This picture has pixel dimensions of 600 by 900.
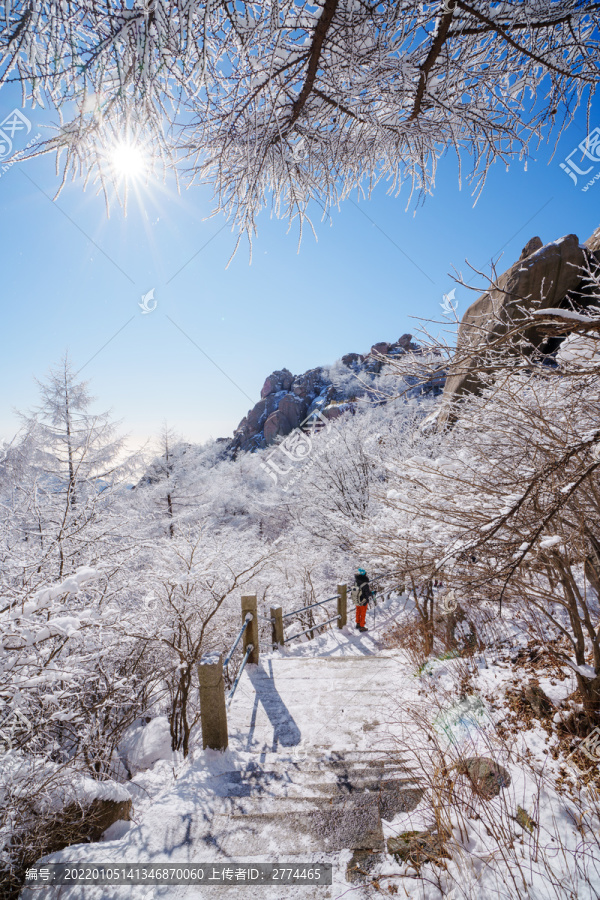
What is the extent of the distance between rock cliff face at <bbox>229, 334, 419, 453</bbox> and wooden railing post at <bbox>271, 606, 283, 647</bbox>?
36.9m

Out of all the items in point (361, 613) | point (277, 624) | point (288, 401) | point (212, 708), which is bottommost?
point (361, 613)

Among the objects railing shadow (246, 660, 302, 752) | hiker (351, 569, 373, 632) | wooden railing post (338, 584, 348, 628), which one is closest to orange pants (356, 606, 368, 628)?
hiker (351, 569, 373, 632)

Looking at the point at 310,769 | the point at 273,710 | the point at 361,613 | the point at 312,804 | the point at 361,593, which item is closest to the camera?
the point at 312,804

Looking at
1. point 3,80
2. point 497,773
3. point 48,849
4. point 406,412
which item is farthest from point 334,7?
point 406,412

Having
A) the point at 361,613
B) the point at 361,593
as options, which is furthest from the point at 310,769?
the point at 361,613

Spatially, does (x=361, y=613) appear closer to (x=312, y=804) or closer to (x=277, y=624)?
(x=277, y=624)

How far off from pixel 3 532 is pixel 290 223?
21.8ft

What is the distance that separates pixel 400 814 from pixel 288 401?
159ft

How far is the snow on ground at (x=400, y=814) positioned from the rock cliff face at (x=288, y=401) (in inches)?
1529

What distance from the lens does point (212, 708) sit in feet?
10.9

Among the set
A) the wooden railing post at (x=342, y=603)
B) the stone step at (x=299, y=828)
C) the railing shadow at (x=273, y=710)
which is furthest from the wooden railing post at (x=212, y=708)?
the wooden railing post at (x=342, y=603)

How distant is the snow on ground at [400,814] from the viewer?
1.82 metres

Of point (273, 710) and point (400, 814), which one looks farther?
point (273, 710)

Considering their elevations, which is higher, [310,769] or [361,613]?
[310,769]
